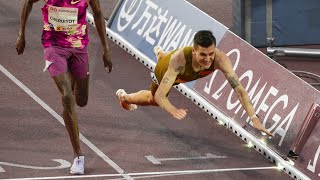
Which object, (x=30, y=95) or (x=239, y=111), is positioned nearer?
(x=239, y=111)

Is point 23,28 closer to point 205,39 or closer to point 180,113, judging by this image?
point 205,39

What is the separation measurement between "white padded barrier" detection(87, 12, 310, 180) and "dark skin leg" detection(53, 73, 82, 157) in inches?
110

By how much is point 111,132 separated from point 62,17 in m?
2.65

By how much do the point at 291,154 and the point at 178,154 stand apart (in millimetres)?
1542

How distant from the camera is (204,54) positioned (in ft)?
52.4

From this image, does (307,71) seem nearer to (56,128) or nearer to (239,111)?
(239,111)

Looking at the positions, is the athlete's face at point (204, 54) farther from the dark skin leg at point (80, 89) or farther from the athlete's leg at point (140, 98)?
the dark skin leg at point (80, 89)

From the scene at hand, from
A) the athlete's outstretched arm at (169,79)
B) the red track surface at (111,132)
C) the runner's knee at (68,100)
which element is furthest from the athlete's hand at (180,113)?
the red track surface at (111,132)

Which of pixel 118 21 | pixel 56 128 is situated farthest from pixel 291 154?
pixel 118 21

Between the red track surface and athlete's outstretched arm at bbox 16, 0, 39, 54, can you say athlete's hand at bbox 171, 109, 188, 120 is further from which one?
athlete's outstretched arm at bbox 16, 0, 39, 54

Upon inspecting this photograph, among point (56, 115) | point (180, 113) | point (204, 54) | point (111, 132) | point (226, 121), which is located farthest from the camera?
point (56, 115)

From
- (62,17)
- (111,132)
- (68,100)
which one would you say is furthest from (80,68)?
(111,132)

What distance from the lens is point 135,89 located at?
2034cm

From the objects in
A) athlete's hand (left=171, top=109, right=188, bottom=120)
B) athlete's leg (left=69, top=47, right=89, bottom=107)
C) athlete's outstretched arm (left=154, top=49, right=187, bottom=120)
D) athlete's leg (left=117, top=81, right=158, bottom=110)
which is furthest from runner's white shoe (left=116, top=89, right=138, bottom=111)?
athlete's hand (left=171, top=109, right=188, bottom=120)
